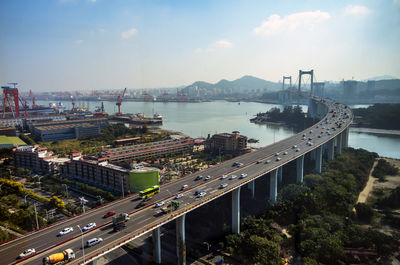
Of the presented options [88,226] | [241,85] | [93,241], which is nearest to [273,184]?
[88,226]

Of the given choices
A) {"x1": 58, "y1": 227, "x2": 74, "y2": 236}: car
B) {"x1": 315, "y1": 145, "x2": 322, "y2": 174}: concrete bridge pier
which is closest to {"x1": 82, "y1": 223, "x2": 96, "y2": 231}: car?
{"x1": 58, "y1": 227, "x2": 74, "y2": 236}: car

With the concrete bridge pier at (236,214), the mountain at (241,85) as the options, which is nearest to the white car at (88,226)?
the concrete bridge pier at (236,214)

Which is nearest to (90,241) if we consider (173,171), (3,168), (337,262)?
(337,262)

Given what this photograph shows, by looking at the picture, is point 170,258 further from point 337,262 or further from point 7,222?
point 7,222

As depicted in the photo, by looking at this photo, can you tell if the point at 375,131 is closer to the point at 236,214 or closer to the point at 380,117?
the point at 380,117

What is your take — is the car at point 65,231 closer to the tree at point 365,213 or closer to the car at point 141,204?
the car at point 141,204

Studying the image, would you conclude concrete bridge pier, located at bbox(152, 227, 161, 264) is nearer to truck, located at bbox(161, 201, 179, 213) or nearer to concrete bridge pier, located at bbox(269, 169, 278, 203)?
truck, located at bbox(161, 201, 179, 213)
